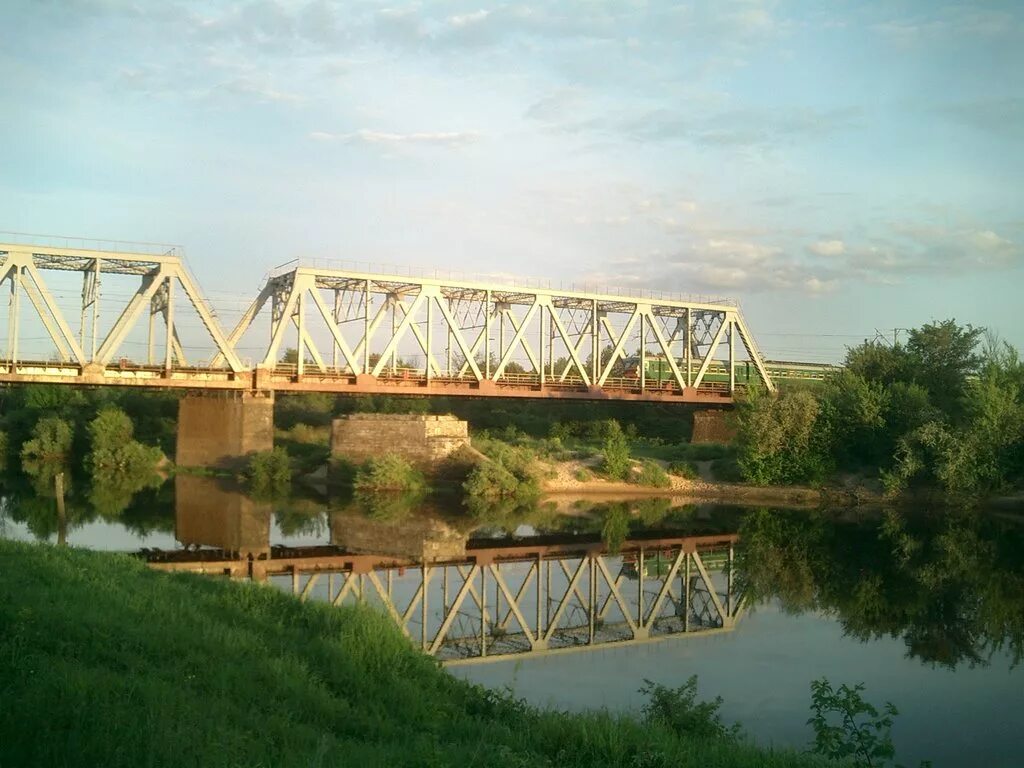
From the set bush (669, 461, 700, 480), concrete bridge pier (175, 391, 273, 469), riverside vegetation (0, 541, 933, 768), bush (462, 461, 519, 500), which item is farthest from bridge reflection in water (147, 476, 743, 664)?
bush (669, 461, 700, 480)

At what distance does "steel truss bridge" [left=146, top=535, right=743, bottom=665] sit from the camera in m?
19.6

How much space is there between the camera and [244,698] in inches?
390

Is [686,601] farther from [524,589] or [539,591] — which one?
[524,589]

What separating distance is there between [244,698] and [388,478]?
3694 centimetres

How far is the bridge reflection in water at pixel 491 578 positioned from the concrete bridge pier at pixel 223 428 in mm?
14710

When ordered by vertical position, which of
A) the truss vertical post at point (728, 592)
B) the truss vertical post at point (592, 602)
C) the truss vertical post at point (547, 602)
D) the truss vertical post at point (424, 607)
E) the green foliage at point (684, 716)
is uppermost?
the green foliage at point (684, 716)

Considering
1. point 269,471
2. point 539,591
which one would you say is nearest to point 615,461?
point 269,471

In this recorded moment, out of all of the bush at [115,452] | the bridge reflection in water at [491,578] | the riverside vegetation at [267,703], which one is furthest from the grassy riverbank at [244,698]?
the bush at [115,452]

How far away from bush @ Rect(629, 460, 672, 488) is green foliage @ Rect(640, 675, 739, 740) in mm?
35790

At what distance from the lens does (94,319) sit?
4862 cm

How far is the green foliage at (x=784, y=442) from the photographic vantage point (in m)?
46.2

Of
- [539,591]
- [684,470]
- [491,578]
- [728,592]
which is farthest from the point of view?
[684,470]

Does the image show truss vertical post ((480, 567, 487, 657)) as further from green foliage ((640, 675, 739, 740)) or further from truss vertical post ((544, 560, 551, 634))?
green foliage ((640, 675, 739, 740))

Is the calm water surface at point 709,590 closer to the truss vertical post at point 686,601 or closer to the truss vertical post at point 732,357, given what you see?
the truss vertical post at point 686,601
